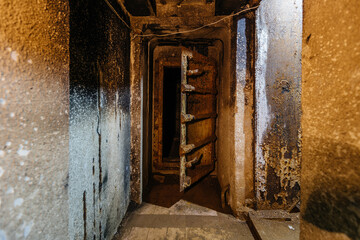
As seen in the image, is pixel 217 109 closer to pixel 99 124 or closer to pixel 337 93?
pixel 99 124

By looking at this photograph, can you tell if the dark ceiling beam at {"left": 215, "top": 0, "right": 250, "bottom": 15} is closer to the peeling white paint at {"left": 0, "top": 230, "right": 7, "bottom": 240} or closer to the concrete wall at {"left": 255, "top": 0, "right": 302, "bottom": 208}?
the concrete wall at {"left": 255, "top": 0, "right": 302, "bottom": 208}

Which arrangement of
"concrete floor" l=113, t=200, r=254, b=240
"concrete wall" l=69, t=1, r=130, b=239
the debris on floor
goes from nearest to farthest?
"concrete wall" l=69, t=1, r=130, b=239 < the debris on floor < "concrete floor" l=113, t=200, r=254, b=240

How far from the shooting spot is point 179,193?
Answer: 2.75 metres

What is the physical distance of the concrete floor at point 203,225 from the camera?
5.71ft

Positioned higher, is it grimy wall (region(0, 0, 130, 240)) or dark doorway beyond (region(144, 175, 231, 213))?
grimy wall (region(0, 0, 130, 240))

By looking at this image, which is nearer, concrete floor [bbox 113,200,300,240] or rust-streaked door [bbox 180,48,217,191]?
concrete floor [bbox 113,200,300,240]

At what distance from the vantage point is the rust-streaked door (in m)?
2.40

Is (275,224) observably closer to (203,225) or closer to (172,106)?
(203,225)

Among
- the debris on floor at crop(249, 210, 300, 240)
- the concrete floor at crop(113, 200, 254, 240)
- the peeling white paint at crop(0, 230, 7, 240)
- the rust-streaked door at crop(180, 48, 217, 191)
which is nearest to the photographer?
the peeling white paint at crop(0, 230, 7, 240)

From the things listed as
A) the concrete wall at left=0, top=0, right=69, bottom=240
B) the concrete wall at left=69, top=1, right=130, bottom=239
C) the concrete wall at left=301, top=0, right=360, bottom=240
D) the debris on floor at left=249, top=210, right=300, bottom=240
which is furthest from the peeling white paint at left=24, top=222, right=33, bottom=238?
the debris on floor at left=249, top=210, right=300, bottom=240

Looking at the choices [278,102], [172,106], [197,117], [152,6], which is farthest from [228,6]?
[172,106]

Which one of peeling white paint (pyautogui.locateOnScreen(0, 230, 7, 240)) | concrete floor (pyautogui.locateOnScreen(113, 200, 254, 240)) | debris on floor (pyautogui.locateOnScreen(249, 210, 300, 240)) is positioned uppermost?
peeling white paint (pyautogui.locateOnScreen(0, 230, 7, 240))

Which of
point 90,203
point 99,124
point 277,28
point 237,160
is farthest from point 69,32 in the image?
point 277,28

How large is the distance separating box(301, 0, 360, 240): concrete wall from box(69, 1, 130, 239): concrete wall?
56.1 inches
